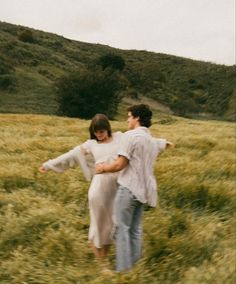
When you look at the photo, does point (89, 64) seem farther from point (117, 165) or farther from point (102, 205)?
point (117, 165)

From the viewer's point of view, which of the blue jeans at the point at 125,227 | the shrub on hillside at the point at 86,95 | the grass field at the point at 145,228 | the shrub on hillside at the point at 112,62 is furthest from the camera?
the shrub on hillside at the point at 112,62

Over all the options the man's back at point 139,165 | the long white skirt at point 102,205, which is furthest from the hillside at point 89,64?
the man's back at point 139,165

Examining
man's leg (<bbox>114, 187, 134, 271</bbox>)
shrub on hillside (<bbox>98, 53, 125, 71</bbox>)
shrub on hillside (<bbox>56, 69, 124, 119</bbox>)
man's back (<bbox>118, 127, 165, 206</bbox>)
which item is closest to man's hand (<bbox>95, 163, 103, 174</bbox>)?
A: man's back (<bbox>118, 127, 165, 206</bbox>)

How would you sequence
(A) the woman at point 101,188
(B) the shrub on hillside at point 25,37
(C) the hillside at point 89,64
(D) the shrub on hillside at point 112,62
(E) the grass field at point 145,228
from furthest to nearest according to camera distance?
1. (B) the shrub on hillside at point 25,37
2. (D) the shrub on hillside at point 112,62
3. (C) the hillside at point 89,64
4. (A) the woman at point 101,188
5. (E) the grass field at point 145,228

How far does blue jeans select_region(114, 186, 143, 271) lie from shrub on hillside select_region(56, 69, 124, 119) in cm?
3863

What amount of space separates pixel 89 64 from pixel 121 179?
199 ft

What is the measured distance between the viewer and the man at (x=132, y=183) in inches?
247

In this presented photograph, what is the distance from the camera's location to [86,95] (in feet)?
152

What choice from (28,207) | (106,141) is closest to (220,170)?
(28,207)

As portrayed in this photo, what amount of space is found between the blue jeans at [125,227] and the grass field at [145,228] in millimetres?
159

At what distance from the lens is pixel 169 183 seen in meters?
10.1

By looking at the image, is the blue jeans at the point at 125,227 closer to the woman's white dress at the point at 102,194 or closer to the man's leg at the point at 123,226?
the man's leg at the point at 123,226

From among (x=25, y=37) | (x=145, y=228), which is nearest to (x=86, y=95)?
(x=25, y=37)

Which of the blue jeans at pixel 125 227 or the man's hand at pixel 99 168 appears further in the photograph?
the man's hand at pixel 99 168
